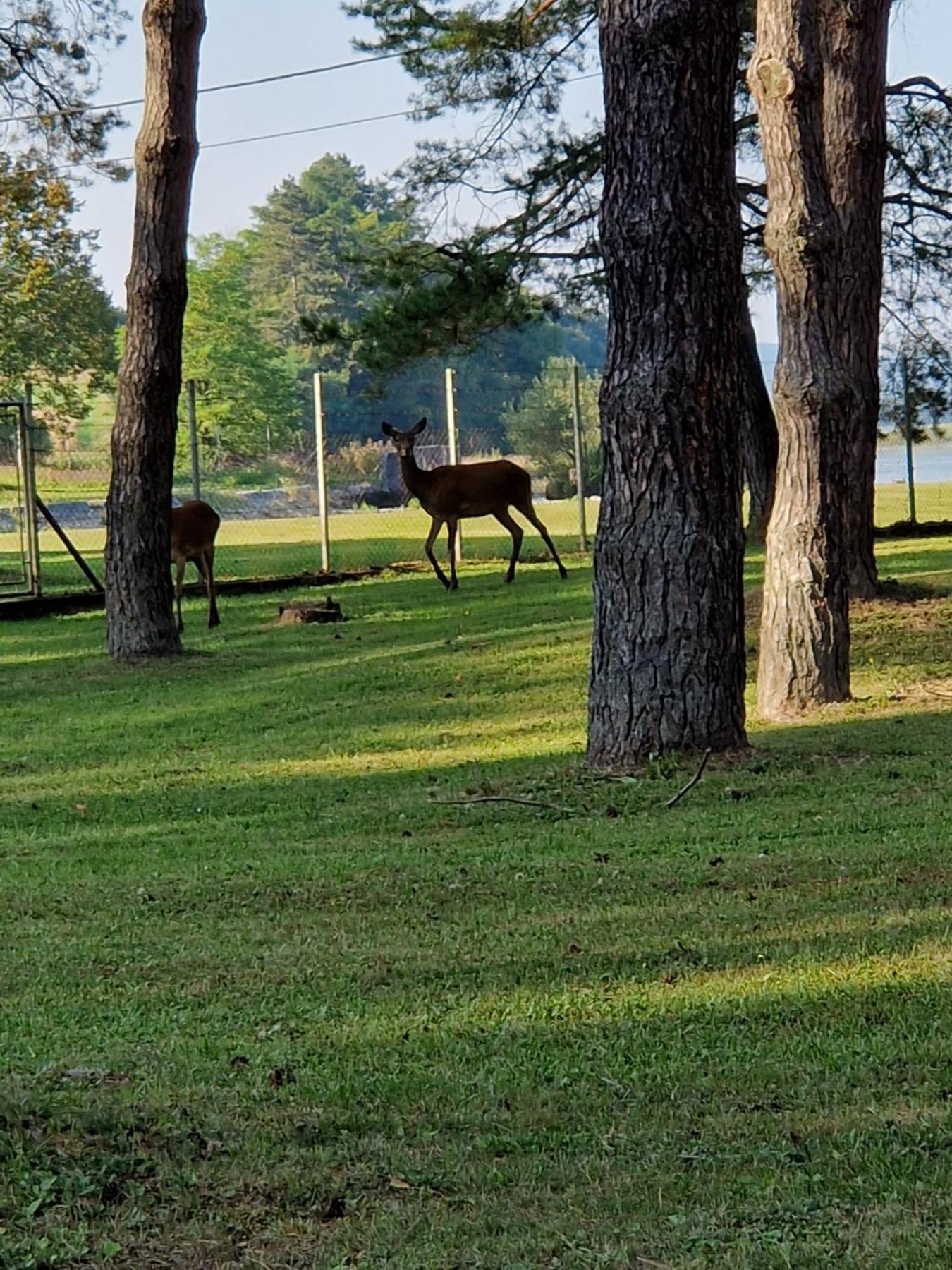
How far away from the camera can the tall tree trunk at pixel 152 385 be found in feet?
49.5

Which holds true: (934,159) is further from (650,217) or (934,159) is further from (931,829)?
(931,829)

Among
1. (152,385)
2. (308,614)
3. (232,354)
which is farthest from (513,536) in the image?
(232,354)

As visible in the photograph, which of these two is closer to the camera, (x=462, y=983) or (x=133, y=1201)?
(x=133, y=1201)

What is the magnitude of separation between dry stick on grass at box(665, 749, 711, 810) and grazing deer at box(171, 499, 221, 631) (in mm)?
9443

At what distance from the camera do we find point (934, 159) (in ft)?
68.9

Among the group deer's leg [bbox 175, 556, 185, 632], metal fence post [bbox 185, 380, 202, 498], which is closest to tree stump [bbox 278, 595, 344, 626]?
deer's leg [bbox 175, 556, 185, 632]

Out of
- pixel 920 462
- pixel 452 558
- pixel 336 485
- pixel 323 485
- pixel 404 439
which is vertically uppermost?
pixel 404 439

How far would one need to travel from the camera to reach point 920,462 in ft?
108

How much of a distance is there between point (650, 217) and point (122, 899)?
4.17 m

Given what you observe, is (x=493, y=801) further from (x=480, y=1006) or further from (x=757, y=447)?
(x=757, y=447)

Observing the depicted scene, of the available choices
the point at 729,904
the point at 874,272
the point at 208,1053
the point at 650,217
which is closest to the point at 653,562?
the point at 650,217

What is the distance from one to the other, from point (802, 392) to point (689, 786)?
3428 mm

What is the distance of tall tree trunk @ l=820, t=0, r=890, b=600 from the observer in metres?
Result: 14.2

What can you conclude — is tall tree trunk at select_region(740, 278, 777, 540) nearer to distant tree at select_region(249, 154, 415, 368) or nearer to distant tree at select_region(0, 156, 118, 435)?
distant tree at select_region(0, 156, 118, 435)
